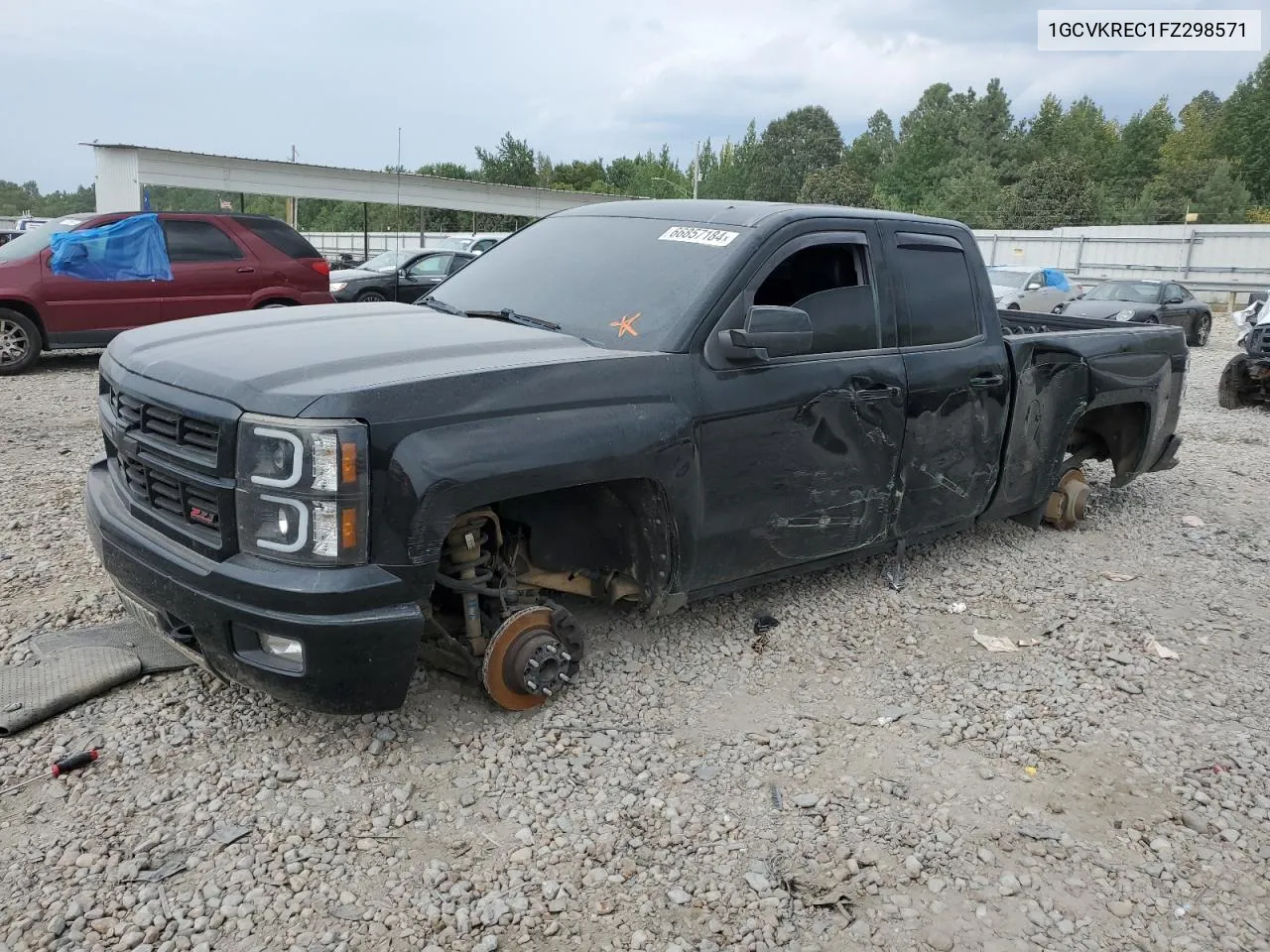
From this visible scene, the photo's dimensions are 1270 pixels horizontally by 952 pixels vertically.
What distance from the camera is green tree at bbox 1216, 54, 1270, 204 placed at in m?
58.8

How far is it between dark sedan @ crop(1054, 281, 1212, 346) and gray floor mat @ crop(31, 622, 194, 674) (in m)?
19.5

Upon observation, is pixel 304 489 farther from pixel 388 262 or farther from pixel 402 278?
pixel 388 262

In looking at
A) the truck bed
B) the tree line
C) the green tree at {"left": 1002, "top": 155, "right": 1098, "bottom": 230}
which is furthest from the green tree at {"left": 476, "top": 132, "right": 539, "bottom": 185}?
the truck bed

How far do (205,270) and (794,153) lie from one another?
3552 inches

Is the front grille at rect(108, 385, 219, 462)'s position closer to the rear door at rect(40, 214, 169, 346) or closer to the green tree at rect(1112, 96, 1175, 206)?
the rear door at rect(40, 214, 169, 346)

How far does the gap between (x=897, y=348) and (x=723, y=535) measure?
4.36 feet

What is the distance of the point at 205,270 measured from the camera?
37.8 ft

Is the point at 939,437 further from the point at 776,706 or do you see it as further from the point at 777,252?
the point at 776,706

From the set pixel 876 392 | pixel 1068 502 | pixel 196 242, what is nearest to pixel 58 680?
pixel 876 392

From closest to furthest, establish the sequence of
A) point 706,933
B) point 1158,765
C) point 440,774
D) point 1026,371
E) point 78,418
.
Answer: point 706,933 → point 440,774 → point 1158,765 → point 1026,371 → point 78,418

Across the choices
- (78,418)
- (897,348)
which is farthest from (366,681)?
(78,418)

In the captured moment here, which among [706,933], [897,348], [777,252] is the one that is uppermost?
[777,252]

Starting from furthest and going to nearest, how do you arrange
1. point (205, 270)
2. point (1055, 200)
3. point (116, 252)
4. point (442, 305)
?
point (1055, 200) < point (205, 270) < point (116, 252) < point (442, 305)

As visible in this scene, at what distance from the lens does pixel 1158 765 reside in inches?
140
